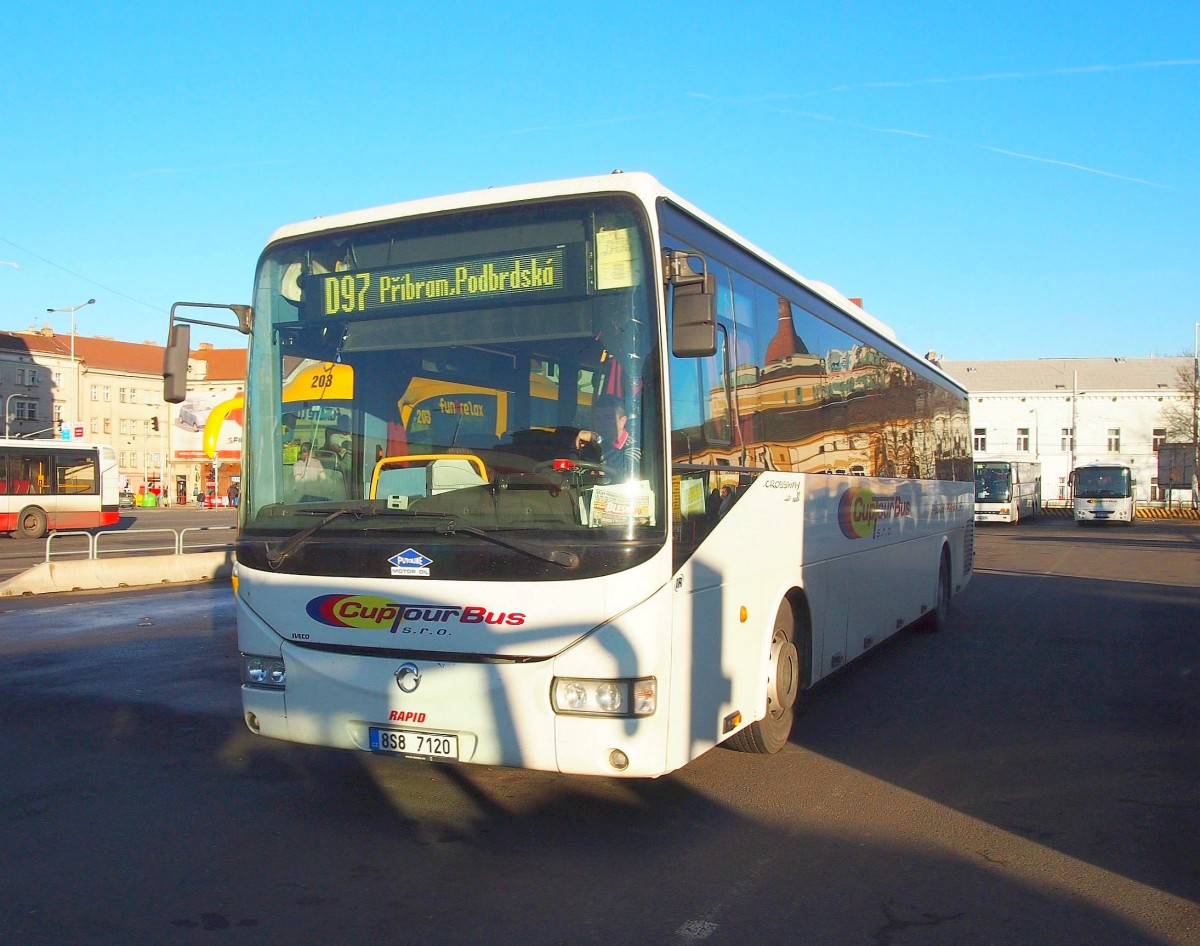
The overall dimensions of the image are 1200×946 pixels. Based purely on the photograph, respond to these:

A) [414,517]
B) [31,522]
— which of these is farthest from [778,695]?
[31,522]

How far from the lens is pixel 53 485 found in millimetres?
35906

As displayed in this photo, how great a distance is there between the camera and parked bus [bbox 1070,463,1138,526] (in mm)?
47625

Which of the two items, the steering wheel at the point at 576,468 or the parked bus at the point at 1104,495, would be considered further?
the parked bus at the point at 1104,495

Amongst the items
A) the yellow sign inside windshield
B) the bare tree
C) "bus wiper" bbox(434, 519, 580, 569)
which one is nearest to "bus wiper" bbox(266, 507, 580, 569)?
"bus wiper" bbox(434, 519, 580, 569)

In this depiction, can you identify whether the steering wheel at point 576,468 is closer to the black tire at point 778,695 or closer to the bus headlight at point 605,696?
the bus headlight at point 605,696

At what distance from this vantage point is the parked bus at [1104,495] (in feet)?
156

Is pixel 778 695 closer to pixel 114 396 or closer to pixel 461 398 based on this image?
pixel 461 398

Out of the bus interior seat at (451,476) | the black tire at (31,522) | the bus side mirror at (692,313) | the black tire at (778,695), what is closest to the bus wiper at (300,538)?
the bus interior seat at (451,476)

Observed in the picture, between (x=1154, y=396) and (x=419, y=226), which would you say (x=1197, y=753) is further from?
(x=1154, y=396)

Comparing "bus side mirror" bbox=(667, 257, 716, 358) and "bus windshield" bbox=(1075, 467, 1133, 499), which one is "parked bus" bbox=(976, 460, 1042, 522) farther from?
"bus side mirror" bbox=(667, 257, 716, 358)

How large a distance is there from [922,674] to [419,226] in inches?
273

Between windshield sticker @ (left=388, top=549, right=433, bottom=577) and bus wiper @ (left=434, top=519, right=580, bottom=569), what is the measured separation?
0.21 m

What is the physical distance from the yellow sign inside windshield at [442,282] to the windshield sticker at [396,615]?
1624mm

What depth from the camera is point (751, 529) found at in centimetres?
653
